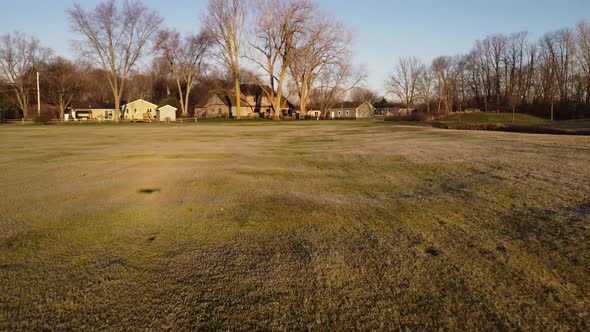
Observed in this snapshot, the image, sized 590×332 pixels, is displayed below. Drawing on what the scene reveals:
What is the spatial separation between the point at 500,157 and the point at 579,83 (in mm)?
62832

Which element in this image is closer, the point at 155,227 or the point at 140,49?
the point at 155,227

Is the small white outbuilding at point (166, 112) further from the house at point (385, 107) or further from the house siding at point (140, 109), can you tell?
the house at point (385, 107)

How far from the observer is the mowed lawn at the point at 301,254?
74.0 inches

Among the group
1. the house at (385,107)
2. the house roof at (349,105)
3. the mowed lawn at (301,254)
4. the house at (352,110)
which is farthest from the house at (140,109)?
the house at (385,107)

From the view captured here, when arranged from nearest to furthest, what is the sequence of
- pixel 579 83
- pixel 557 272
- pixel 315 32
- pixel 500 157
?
1. pixel 557 272
2. pixel 500 157
3. pixel 315 32
4. pixel 579 83

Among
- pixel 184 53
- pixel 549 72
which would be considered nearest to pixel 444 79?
pixel 549 72

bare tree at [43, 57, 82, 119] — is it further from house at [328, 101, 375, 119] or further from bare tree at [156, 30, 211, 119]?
house at [328, 101, 375, 119]

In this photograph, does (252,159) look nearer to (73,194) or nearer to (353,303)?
(73,194)

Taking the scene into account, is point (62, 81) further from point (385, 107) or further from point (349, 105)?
point (385, 107)

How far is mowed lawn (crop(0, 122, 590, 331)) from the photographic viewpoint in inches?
74.0

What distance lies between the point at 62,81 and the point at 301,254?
7998 cm

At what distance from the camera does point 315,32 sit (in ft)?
149

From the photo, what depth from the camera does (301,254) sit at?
265 centimetres

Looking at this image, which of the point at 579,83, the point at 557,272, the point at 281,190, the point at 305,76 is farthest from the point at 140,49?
the point at 579,83
